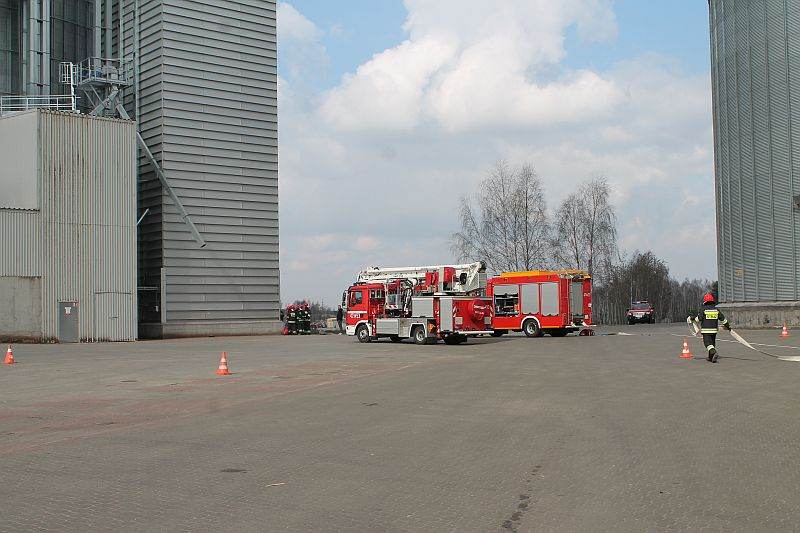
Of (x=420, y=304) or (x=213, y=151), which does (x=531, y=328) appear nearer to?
(x=420, y=304)

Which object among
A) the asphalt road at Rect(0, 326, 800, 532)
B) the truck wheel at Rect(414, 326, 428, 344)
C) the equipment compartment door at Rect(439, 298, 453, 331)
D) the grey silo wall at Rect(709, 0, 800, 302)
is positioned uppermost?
the grey silo wall at Rect(709, 0, 800, 302)

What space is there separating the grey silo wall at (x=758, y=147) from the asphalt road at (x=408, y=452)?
28923 millimetres

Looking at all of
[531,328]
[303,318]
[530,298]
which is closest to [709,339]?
[530,298]

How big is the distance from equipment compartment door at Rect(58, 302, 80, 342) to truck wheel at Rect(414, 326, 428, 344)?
16.4 m

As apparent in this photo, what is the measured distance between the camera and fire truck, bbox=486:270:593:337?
38.4 metres

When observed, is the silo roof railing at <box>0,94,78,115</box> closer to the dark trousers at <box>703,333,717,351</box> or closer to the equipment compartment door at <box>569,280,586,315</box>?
the equipment compartment door at <box>569,280,586,315</box>

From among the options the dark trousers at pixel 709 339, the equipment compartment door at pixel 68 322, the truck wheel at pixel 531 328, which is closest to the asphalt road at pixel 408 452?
the dark trousers at pixel 709 339

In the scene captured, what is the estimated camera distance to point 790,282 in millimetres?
43719

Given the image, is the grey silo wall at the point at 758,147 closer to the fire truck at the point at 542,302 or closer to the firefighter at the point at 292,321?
the fire truck at the point at 542,302

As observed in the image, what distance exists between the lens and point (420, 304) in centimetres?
3466

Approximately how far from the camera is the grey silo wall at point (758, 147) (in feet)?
144

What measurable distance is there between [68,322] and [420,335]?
16.9 metres

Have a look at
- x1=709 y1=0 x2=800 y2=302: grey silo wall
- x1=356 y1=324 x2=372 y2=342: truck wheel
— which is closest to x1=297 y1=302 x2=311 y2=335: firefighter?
x1=356 y1=324 x2=372 y2=342: truck wheel

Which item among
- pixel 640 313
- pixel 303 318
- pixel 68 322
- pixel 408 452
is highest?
pixel 68 322
